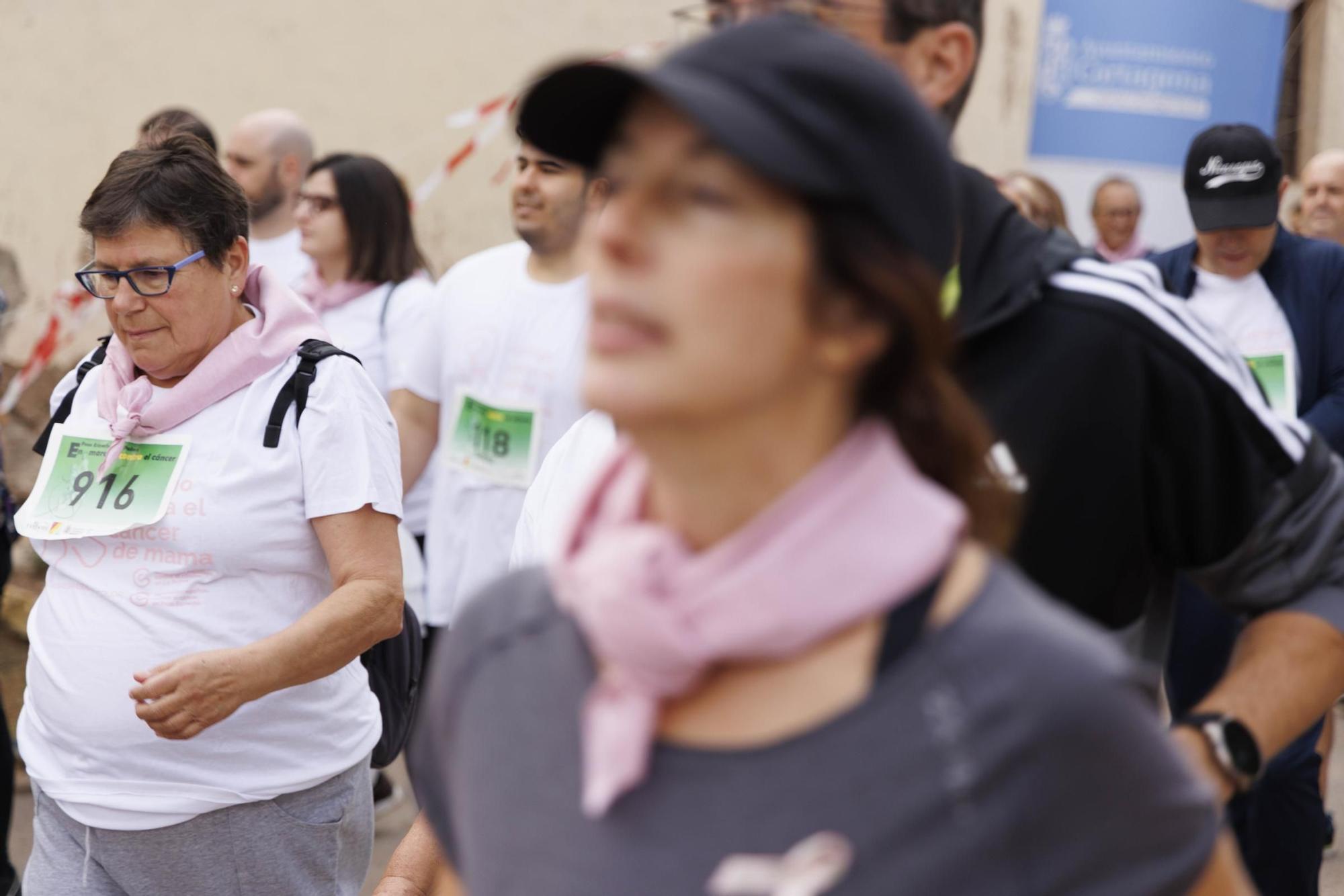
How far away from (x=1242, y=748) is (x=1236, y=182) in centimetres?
378

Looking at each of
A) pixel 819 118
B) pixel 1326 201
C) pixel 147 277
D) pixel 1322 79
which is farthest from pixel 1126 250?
pixel 819 118

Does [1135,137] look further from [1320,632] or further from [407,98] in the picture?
[1320,632]

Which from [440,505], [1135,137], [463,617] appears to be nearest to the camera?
[463,617]

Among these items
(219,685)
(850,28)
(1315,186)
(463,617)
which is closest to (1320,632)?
(850,28)

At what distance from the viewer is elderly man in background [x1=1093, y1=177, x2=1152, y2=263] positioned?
9008 millimetres

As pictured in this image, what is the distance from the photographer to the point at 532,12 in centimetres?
899

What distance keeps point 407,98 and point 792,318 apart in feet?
25.5

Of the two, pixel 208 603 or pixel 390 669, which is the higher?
pixel 208 603

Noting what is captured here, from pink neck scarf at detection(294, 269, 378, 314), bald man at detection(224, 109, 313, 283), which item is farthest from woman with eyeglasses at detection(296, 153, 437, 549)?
bald man at detection(224, 109, 313, 283)

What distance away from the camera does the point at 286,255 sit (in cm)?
609

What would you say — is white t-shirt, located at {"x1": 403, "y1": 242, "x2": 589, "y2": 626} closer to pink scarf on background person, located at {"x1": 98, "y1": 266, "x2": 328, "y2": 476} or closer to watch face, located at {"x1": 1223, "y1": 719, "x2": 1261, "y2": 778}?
pink scarf on background person, located at {"x1": 98, "y1": 266, "x2": 328, "y2": 476}

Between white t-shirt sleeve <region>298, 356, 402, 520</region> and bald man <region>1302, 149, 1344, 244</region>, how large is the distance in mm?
5332

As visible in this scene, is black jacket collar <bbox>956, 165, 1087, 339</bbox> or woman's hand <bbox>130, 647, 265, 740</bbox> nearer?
black jacket collar <bbox>956, 165, 1087, 339</bbox>

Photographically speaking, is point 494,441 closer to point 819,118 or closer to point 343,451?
point 343,451
